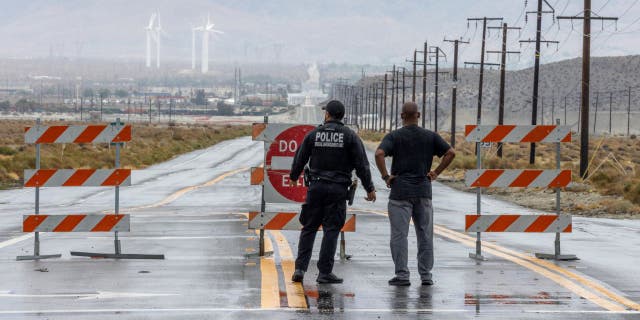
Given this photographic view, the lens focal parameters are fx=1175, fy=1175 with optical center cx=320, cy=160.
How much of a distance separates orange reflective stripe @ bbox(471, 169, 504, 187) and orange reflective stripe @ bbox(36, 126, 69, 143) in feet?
16.8

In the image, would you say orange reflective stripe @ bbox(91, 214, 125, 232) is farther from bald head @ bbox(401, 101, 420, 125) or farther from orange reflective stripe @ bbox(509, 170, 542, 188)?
orange reflective stripe @ bbox(509, 170, 542, 188)

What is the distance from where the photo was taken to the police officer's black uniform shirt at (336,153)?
39.2 feet

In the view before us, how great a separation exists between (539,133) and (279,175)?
3283 millimetres

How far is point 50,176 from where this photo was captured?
14.4 metres

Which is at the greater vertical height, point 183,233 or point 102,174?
point 102,174

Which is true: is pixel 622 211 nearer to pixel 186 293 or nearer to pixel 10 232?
pixel 10 232

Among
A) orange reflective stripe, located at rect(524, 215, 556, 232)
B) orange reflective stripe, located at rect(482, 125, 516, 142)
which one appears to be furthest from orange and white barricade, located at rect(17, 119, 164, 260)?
orange reflective stripe, located at rect(524, 215, 556, 232)

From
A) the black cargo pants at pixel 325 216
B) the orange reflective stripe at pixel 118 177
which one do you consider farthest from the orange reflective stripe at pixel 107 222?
the black cargo pants at pixel 325 216

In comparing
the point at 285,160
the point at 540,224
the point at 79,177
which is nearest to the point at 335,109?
the point at 285,160

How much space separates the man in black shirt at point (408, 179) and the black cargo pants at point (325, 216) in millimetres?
529

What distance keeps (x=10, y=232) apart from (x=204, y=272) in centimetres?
688

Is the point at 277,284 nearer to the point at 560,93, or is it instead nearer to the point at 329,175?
the point at 329,175

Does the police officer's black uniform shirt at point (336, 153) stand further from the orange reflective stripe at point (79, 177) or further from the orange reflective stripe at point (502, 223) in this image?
the orange reflective stripe at point (79, 177)

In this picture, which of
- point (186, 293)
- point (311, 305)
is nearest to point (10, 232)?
point (186, 293)
